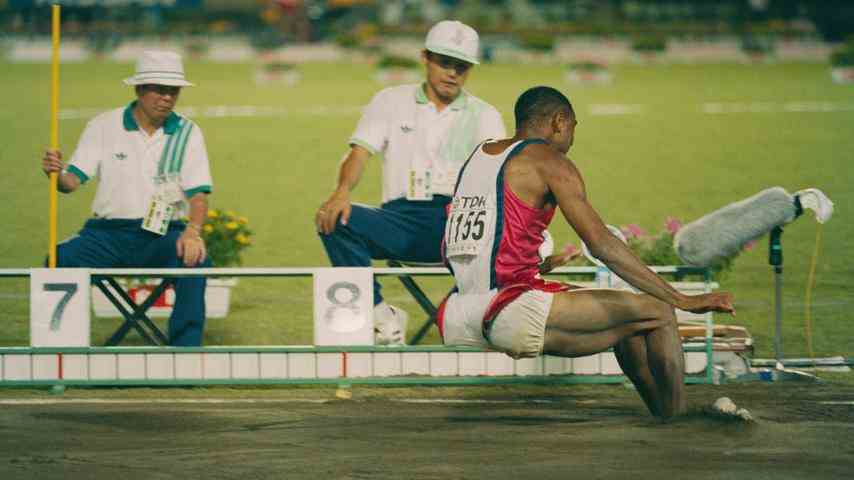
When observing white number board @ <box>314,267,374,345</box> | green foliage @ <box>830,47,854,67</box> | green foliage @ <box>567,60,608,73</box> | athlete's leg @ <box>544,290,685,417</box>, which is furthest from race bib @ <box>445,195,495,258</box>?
green foliage @ <box>567,60,608,73</box>

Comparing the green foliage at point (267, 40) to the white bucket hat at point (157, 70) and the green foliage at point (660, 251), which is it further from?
the white bucket hat at point (157, 70)

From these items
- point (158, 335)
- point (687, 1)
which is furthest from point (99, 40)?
point (158, 335)

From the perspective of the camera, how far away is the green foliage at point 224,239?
391 inches

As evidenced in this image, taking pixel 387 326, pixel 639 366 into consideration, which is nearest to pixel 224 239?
pixel 387 326

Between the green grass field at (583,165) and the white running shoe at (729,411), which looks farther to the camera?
the green grass field at (583,165)

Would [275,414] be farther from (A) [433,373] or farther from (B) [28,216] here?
(B) [28,216]

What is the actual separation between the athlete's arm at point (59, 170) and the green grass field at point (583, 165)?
1.21 meters

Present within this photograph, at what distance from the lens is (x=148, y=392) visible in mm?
7777

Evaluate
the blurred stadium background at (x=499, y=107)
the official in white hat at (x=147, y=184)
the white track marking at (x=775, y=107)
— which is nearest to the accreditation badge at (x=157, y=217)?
the official in white hat at (x=147, y=184)

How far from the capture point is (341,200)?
27.3 ft

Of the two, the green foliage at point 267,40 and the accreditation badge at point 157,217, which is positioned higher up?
the green foliage at point 267,40

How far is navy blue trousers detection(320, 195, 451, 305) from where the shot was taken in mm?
8375

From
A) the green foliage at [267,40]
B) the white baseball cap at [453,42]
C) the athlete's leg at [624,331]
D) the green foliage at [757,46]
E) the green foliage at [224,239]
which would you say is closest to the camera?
the athlete's leg at [624,331]

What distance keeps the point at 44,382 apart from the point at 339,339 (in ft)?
4.96
